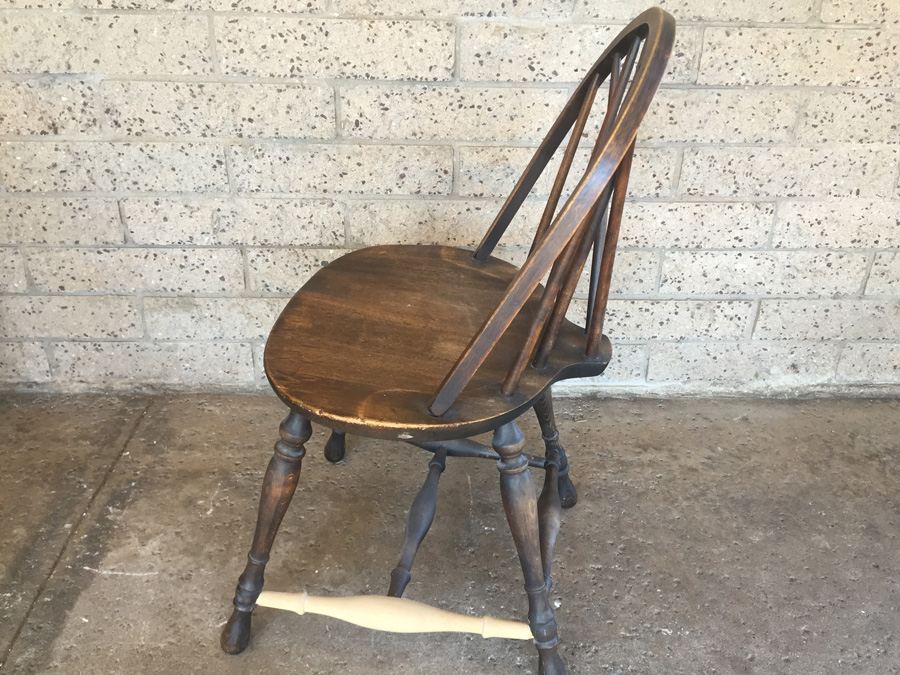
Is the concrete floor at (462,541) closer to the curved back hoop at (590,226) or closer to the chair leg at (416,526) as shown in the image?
the chair leg at (416,526)

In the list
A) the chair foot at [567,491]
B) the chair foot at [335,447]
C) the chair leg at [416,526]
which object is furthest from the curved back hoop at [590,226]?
the chair foot at [335,447]

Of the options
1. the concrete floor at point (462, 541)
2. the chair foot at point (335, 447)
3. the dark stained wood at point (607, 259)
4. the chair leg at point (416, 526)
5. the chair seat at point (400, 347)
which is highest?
Result: the dark stained wood at point (607, 259)

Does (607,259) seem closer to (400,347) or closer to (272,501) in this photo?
(400,347)

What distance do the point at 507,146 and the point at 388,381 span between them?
0.89 m

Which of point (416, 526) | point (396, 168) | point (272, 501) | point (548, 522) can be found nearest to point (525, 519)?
point (548, 522)

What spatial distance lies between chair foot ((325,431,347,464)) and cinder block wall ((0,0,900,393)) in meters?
0.38

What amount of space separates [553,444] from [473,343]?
0.62 m

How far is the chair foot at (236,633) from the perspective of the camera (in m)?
1.36

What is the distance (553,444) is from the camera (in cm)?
159

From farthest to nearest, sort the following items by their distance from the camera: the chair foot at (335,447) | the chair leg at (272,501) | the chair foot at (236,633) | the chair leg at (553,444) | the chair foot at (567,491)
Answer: the chair foot at (335,447) → the chair foot at (567,491) → the chair leg at (553,444) → the chair foot at (236,633) → the chair leg at (272,501)

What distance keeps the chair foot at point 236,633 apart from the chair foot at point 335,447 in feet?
1.78

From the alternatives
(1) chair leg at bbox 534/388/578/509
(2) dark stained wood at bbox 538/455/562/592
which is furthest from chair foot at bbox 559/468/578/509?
(2) dark stained wood at bbox 538/455/562/592

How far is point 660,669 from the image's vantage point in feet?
4.53

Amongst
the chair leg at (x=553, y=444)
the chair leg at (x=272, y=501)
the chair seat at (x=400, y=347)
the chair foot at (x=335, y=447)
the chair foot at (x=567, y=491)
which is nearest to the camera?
the chair seat at (x=400, y=347)
